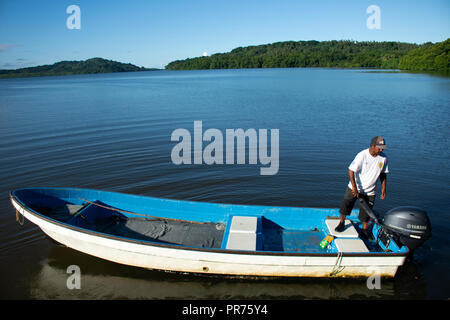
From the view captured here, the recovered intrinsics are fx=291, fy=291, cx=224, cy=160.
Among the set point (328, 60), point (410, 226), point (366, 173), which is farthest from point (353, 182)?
point (328, 60)

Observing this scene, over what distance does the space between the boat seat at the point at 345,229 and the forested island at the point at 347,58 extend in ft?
226

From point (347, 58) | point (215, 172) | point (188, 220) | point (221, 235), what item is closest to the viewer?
point (221, 235)

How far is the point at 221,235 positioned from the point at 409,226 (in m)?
3.79

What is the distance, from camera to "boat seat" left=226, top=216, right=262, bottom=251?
19.1 ft

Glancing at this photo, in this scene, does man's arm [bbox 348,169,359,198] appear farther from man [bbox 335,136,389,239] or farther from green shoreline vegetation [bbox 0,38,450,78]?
green shoreline vegetation [bbox 0,38,450,78]

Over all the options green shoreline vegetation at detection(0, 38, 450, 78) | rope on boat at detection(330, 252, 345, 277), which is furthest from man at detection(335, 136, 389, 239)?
green shoreline vegetation at detection(0, 38, 450, 78)

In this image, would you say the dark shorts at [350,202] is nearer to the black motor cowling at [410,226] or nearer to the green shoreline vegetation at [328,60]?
the black motor cowling at [410,226]

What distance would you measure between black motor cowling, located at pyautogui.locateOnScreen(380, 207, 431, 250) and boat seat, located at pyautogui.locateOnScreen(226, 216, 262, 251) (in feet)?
8.52

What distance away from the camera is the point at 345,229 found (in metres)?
6.23

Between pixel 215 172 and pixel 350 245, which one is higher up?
pixel 215 172

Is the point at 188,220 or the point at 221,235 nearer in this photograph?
the point at 221,235

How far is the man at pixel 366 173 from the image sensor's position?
5638 mm

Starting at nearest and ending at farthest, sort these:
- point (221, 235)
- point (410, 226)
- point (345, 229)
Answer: point (410, 226), point (345, 229), point (221, 235)

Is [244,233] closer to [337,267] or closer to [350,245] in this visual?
[337,267]
